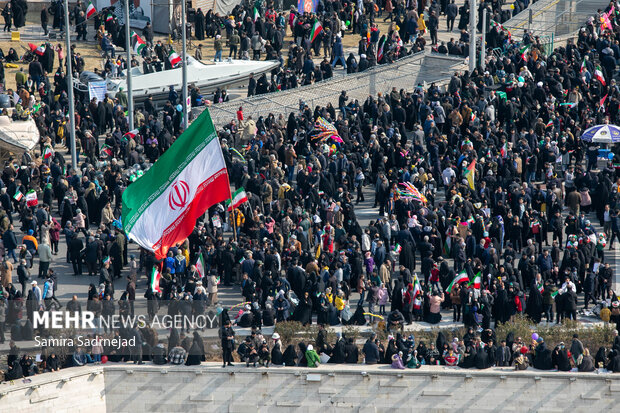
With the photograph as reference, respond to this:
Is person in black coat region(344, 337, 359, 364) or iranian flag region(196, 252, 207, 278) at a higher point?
iranian flag region(196, 252, 207, 278)

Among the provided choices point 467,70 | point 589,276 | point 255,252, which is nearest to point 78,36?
point 467,70

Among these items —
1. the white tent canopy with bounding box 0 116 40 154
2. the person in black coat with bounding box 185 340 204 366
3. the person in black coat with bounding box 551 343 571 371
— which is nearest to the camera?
the person in black coat with bounding box 551 343 571 371

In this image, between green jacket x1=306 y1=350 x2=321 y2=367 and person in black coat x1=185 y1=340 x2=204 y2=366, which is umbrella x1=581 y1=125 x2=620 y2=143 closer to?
green jacket x1=306 y1=350 x2=321 y2=367

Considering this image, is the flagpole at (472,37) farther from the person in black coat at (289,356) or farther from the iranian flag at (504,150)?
the person in black coat at (289,356)

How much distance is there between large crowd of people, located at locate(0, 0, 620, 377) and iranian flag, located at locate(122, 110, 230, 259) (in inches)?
131

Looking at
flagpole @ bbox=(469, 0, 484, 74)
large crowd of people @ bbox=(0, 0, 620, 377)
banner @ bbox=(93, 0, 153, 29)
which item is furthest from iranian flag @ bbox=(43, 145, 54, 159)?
banner @ bbox=(93, 0, 153, 29)

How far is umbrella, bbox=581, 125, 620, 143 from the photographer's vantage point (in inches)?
1575

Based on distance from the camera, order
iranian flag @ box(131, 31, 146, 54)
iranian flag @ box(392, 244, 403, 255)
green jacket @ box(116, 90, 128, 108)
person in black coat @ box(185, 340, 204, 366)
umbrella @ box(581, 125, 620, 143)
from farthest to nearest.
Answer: iranian flag @ box(131, 31, 146, 54) < green jacket @ box(116, 90, 128, 108) < umbrella @ box(581, 125, 620, 143) < iranian flag @ box(392, 244, 403, 255) < person in black coat @ box(185, 340, 204, 366)

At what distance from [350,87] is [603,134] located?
10.6 metres

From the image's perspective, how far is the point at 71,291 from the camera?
118ft

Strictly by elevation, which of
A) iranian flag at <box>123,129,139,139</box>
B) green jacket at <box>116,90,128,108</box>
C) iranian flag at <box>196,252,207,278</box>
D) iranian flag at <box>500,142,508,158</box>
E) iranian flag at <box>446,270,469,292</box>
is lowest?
iranian flag at <box>446,270,469,292</box>

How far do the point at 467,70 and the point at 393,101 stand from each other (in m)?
5.39

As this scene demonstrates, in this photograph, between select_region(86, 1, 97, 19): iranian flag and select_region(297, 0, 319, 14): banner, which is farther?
select_region(297, 0, 319, 14): banner

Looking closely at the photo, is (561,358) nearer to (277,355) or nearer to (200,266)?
(277,355)
